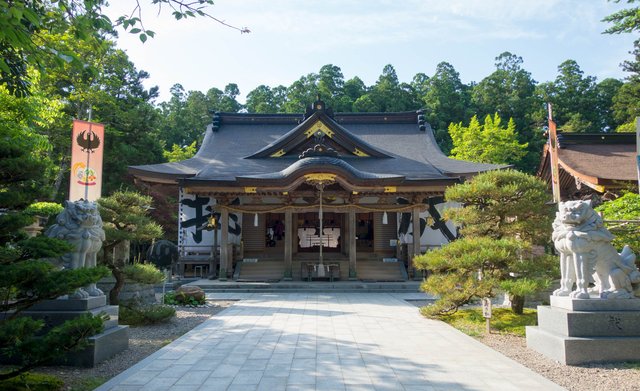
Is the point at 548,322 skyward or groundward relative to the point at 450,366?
skyward

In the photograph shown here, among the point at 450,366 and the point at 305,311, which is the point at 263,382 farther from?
the point at 305,311

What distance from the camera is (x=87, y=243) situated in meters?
6.21

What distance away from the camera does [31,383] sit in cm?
432

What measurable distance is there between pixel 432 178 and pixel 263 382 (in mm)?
12279

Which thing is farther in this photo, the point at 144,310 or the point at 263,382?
the point at 144,310

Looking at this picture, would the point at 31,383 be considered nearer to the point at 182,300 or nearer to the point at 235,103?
the point at 182,300

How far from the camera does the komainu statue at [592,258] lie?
5836 mm

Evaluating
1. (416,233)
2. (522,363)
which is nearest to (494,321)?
(522,363)

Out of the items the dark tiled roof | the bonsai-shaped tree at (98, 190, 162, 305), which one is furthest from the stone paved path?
the dark tiled roof

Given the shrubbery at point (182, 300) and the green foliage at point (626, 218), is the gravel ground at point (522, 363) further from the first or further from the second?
the green foliage at point (626, 218)

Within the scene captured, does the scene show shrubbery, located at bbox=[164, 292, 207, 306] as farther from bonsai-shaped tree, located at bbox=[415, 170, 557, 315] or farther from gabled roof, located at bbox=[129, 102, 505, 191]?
bonsai-shaped tree, located at bbox=[415, 170, 557, 315]

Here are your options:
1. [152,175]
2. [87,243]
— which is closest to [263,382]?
[87,243]

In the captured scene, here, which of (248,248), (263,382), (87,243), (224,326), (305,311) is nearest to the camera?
(263,382)

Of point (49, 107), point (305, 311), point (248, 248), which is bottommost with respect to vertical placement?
point (305, 311)
